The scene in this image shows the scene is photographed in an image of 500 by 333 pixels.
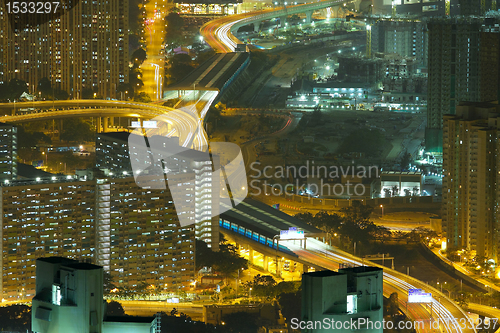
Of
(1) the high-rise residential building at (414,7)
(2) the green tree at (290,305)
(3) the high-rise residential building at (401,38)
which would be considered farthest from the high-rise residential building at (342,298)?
(1) the high-rise residential building at (414,7)

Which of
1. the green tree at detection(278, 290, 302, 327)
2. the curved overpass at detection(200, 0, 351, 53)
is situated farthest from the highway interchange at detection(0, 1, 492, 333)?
the green tree at detection(278, 290, 302, 327)

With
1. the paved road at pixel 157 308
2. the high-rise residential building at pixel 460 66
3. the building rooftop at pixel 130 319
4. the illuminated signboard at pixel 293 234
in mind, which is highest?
the high-rise residential building at pixel 460 66

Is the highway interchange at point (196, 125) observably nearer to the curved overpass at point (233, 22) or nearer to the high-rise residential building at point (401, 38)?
Answer: the curved overpass at point (233, 22)

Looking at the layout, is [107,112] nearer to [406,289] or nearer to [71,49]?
[71,49]

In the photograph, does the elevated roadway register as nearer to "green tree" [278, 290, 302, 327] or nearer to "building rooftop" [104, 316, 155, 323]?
"green tree" [278, 290, 302, 327]

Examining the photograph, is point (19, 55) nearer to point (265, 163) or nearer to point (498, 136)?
point (265, 163)
